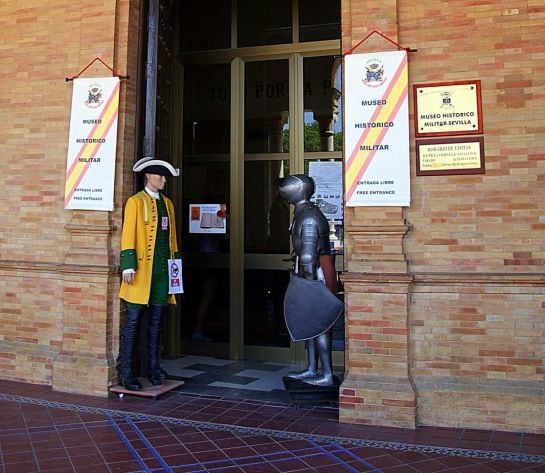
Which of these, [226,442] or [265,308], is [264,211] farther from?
[226,442]

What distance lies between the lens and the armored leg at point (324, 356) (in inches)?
196

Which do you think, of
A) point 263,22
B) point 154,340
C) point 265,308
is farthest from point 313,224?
point 263,22

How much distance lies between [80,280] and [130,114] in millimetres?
1810

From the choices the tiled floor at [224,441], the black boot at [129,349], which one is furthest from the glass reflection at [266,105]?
the tiled floor at [224,441]

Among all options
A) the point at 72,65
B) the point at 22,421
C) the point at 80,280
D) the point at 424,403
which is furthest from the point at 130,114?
the point at 424,403

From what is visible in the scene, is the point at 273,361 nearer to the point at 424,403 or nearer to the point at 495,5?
the point at 424,403

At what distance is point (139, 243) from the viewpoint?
521cm

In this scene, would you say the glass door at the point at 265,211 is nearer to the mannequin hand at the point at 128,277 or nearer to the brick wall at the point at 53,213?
the brick wall at the point at 53,213

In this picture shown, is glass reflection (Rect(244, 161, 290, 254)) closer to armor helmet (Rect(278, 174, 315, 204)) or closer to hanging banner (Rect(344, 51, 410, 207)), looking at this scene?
armor helmet (Rect(278, 174, 315, 204))

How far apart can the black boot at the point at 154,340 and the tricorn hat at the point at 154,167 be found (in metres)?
1.37

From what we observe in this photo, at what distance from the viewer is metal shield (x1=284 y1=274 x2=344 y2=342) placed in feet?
15.9

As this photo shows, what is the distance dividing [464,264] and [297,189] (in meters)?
1.67

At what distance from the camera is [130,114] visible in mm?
5547

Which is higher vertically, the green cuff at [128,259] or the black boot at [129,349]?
the green cuff at [128,259]
